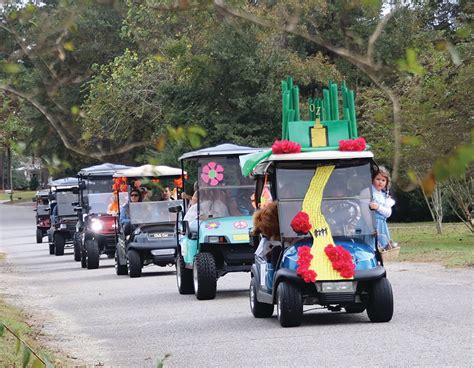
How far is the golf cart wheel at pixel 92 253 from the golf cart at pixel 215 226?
31.1 ft

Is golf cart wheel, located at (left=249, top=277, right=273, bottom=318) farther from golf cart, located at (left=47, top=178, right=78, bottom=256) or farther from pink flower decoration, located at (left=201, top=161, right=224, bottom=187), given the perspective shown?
golf cart, located at (left=47, top=178, right=78, bottom=256)

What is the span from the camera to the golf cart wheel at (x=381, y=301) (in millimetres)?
13188

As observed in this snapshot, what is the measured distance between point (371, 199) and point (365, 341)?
9.10 feet

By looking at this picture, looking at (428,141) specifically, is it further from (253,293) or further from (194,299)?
(253,293)

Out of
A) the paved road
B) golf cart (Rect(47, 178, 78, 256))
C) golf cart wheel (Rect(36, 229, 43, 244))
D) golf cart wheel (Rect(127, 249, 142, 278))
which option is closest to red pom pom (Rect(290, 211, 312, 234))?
the paved road

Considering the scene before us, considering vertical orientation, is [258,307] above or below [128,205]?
below

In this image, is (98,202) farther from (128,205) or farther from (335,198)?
(335,198)

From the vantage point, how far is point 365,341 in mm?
11734

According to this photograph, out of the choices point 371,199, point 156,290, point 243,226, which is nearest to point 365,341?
point 371,199

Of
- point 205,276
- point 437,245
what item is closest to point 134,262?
point 205,276

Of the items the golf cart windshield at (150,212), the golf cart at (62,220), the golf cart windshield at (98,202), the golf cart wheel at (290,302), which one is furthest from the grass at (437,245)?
the golf cart at (62,220)

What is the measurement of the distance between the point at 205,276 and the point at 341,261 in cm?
483

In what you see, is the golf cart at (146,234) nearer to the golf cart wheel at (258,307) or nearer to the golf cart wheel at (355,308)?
the golf cart wheel at (258,307)

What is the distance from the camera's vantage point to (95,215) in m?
29.9
